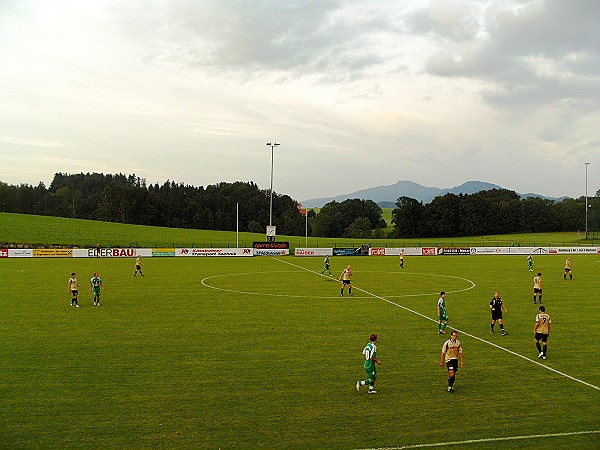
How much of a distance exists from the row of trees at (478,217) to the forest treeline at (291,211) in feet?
0.83

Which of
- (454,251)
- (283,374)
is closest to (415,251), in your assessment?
(454,251)

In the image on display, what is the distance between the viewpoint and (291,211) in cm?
16688

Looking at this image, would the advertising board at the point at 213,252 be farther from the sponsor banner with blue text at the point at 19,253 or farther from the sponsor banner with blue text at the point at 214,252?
the sponsor banner with blue text at the point at 19,253

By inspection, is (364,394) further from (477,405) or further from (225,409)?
(225,409)

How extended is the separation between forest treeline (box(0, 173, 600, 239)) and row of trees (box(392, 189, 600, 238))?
0.83ft

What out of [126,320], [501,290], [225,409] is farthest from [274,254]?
[225,409]

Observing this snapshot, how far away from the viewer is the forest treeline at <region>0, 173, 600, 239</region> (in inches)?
5797

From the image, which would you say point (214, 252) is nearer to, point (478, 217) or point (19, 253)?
point (19, 253)

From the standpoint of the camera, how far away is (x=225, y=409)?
13586mm

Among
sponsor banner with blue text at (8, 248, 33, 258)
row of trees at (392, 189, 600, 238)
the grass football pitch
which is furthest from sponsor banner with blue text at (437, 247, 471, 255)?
row of trees at (392, 189, 600, 238)

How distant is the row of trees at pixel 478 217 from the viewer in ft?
479

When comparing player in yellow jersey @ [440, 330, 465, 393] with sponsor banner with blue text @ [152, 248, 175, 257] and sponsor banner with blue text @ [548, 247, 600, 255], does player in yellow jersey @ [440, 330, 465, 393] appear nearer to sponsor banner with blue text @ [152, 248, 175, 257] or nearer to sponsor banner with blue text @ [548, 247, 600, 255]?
sponsor banner with blue text @ [152, 248, 175, 257]

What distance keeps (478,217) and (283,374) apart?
13994 centimetres

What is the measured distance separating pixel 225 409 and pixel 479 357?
387 inches
